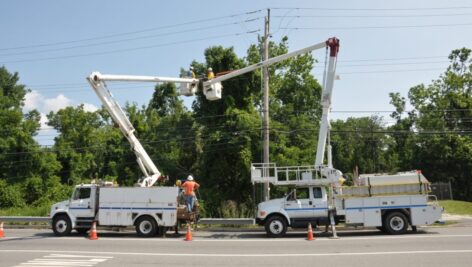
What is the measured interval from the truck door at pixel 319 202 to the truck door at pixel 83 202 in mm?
9537

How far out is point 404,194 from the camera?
56.1 feet

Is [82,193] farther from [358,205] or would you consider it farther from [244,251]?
[358,205]

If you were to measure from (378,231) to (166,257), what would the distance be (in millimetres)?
10526

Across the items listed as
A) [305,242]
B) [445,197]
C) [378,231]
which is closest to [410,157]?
[445,197]

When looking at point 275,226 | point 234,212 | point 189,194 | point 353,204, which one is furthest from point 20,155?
point 353,204

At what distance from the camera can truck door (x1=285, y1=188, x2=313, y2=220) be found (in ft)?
57.0

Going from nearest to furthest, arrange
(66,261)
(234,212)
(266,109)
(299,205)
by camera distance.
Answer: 1. (66,261)
2. (299,205)
3. (234,212)
4. (266,109)

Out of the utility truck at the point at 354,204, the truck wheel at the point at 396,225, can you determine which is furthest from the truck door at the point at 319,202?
the truck wheel at the point at 396,225

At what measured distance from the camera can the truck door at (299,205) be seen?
57.0ft

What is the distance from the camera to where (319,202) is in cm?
1742

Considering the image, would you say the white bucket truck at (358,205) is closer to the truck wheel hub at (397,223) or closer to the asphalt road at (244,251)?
the truck wheel hub at (397,223)

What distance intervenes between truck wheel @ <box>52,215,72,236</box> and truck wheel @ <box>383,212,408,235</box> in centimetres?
1347

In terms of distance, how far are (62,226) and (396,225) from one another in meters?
14.2

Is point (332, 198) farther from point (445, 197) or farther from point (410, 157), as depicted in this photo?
point (410, 157)
